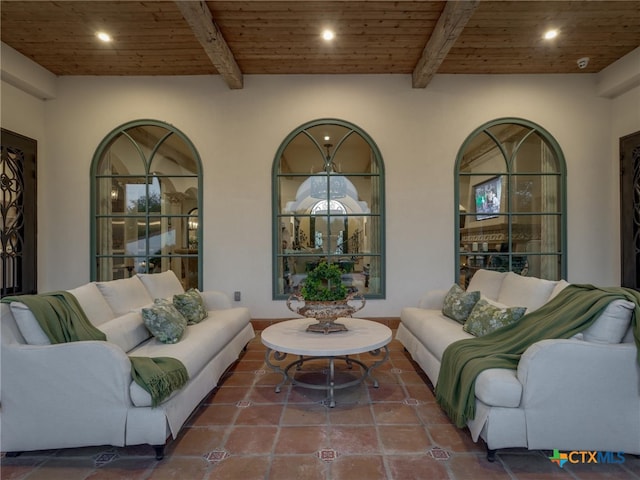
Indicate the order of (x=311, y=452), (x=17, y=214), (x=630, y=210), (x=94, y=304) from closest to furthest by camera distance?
(x=311, y=452), (x=94, y=304), (x=17, y=214), (x=630, y=210)

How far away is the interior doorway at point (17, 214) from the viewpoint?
4.17 m

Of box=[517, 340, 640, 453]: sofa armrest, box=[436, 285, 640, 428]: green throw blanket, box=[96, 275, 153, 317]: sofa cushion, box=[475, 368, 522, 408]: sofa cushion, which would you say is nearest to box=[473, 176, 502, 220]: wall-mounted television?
box=[436, 285, 640, 428]: green throw blanket

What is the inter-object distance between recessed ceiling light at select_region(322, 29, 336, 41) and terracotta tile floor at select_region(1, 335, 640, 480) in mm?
3579

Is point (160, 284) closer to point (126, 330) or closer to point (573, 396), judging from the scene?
point (126, 330)

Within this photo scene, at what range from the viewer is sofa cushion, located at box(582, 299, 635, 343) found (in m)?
1.92

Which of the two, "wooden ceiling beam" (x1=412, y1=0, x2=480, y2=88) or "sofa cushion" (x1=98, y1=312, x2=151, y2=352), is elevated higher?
"wooden ceiling beam" (x1=412, y1=0, x2=480, y2=88)

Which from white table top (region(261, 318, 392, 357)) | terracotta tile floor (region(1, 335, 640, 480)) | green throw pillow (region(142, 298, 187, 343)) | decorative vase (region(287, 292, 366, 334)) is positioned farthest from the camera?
decorative vase (region(287, 292, 366, 334))

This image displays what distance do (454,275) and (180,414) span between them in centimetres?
377

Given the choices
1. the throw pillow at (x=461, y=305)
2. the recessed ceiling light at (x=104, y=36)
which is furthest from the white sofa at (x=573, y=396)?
the recessed ceiling light at (x=104, y=36)

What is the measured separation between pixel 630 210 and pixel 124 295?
588 centimetres

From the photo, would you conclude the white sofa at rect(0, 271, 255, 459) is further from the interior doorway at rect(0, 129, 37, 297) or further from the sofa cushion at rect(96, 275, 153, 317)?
the interior doorway at rect(0, 129, 37, 297)

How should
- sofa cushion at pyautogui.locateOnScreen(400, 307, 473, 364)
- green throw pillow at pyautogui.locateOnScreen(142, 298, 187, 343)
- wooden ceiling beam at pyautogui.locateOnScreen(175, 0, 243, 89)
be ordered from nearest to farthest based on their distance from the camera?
green throw pillow at pyautogui.locateOnScreen(142, 298, 187, 343) < sofa cushion at pyautogui.locateOnScreen(400, 307, 473, 364) < wooden ceiling beam at pyautogui.locateOnScreen(175, 0, 243, 89)

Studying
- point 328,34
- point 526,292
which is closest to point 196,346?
point 526,292

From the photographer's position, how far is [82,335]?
6.87ft
